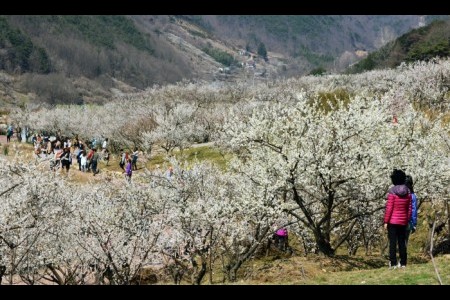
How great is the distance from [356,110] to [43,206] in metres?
9.21

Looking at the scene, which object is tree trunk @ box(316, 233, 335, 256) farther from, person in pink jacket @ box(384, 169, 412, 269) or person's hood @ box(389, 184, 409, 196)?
person's hood @ box(389, 184, 409, 196)

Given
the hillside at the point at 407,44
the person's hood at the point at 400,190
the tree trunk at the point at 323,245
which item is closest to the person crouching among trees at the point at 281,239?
the tree trunk at the point at 323,245

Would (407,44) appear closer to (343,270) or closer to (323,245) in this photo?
(323,245)

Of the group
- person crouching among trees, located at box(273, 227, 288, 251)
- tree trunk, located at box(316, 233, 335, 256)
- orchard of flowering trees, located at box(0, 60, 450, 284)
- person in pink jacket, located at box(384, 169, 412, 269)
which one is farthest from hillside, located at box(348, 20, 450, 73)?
person in pink jacket, located at box(384, 169, 412, 269)

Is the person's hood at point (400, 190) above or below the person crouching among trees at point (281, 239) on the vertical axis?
above

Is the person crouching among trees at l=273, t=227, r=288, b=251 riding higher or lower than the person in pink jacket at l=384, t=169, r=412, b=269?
lower

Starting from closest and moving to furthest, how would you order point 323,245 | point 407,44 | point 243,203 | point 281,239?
1. point 243,203
2. point 323,245
3. point 281,239
4. point 407,44

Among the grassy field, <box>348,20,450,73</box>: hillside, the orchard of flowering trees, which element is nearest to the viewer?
the grassy field

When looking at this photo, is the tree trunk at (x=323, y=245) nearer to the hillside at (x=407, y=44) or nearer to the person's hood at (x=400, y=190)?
the person's hood at (x=400, y=190)

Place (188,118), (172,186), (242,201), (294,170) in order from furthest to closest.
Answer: (188,118)
(172,186)
(242,201)
(294,170)

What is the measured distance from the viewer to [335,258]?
44.4 ft

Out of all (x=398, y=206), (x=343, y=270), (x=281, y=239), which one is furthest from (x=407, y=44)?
(x=398, y=206)
